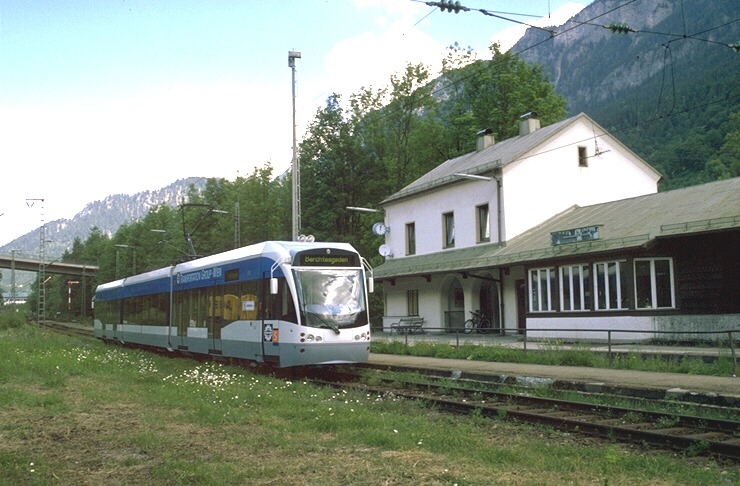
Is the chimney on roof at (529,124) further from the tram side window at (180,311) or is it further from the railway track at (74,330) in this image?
the railway track at (74,330)

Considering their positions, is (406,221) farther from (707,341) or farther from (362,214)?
(707,341)

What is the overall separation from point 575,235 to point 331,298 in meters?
12.3

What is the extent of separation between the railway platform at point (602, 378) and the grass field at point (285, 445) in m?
3.19

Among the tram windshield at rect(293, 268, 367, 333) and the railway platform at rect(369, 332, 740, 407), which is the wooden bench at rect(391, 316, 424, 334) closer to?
the railway platform at rect(369, 332, 740, 407)

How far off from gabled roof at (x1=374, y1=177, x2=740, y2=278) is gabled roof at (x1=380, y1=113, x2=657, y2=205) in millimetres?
3286

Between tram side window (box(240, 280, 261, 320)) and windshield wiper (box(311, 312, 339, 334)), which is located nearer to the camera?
windshield wiper (box(311, 312, 339, 334))

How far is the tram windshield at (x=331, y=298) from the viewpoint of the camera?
55.1ft

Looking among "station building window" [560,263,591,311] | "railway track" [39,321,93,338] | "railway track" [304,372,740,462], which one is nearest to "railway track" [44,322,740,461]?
"railway track" [304,372,740,462]

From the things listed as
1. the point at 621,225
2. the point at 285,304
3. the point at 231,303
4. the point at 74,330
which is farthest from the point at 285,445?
the point at 74,330

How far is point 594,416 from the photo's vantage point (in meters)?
11.2

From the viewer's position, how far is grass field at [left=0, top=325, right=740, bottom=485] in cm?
750

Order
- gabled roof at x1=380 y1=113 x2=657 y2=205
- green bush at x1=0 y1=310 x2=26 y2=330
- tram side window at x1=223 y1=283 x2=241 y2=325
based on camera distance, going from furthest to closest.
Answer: green bush at x1=0 y1=310 x2=26 y2=330 < gabled roof at x1=380 y1=113 x2=657 y2=205 < tram side window at x1=223 y1=283 x2=241 y2=325

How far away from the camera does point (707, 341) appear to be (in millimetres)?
20969

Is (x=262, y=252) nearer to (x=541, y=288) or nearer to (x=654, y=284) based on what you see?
(x=654, y=284)
